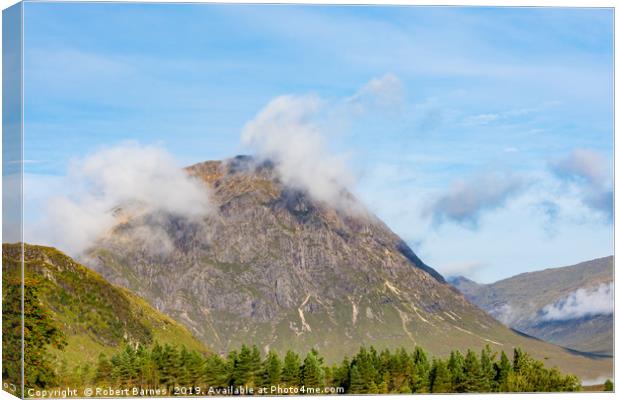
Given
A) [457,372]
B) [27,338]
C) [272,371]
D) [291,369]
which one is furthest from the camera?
[457,372]

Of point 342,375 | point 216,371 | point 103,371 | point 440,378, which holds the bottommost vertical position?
point 440,378

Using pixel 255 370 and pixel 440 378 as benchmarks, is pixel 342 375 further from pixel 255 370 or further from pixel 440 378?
pixel 440 378

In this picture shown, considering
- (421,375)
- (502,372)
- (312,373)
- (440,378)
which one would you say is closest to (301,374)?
(312,373)

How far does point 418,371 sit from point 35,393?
3584 centimetres

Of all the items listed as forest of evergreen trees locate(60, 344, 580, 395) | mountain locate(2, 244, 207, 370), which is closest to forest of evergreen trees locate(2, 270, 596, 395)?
forest of evergreen trees locate(60, 344, 580, 395)

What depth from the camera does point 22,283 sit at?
240 feet

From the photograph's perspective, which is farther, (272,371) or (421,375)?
(421,375)

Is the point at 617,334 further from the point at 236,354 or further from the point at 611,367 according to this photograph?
the point at 236,354

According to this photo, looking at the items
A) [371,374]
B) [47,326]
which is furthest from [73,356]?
[371,374]

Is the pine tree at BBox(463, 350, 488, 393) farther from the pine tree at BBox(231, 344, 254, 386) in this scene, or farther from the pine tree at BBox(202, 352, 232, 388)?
the pine tree at BBox(202, 352, 232, 388)

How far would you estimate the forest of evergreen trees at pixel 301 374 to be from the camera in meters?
84.2

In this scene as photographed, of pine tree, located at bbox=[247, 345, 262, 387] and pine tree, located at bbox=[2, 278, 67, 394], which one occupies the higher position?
pine tree, located at bbox=[2, 278, 67, 394]

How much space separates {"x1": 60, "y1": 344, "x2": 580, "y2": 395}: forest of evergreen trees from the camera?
84.2 metres

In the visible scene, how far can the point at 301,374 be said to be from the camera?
286 feet
